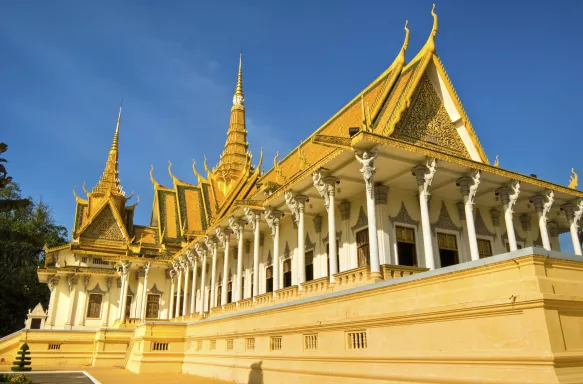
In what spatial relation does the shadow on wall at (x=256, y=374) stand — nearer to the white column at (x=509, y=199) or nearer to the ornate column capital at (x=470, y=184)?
the ornate column capital at (x=470, y=184)

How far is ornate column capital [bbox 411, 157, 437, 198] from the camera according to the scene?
38.4 feet

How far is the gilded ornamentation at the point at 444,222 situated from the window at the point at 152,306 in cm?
1966

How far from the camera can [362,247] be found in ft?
45.3

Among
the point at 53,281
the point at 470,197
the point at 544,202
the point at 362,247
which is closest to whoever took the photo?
the point at 470,197

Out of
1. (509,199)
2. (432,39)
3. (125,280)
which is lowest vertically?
(125,280)

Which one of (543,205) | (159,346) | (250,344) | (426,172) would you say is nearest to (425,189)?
(426,172)

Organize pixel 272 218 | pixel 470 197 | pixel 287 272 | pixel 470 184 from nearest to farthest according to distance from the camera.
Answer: pixel 470 197 < pixel 470 184 < pixel 272 218 < pixel 287 272

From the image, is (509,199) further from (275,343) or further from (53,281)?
(53,281)

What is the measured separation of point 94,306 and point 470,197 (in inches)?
977

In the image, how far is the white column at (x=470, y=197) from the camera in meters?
12.0

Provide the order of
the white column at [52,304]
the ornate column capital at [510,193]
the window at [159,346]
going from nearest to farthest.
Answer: the ornate column capital at [510,193], the window at [159,346], the white column at [52,304]

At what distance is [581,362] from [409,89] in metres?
10.2

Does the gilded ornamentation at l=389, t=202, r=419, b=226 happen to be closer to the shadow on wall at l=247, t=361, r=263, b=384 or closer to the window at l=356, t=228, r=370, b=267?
the window at l=356, t=228, r=370, b=267

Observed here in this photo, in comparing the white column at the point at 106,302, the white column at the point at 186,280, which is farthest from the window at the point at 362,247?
the white column at the point at 106,302
